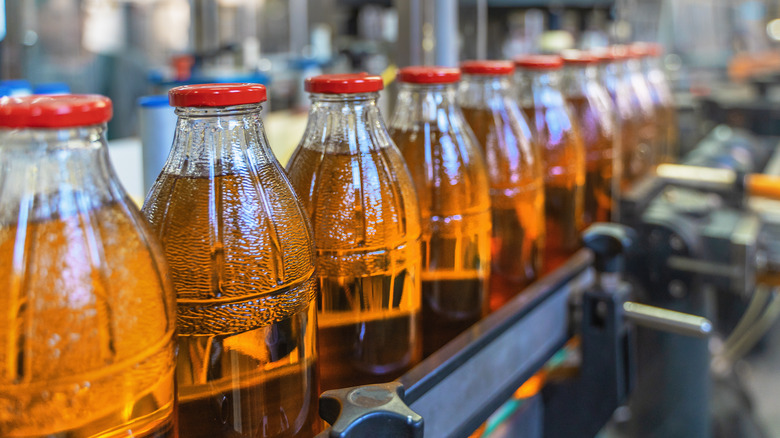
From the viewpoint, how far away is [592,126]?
93 centimetres

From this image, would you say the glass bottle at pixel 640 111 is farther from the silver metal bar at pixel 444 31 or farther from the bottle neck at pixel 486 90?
the bottle neck at pixel 486 90

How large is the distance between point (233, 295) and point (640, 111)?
1031mm

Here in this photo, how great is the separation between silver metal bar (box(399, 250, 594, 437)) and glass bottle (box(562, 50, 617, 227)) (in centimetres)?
22

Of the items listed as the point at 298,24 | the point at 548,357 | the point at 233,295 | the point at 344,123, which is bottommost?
the point at 548,357

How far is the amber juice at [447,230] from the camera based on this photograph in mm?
592

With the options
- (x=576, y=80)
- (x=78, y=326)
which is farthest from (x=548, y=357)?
(x=78, y=326)

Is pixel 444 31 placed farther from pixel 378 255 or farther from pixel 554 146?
pixel 378 255

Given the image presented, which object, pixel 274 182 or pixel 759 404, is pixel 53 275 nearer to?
pixel 274 182

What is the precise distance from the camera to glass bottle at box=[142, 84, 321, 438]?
0.38 metres

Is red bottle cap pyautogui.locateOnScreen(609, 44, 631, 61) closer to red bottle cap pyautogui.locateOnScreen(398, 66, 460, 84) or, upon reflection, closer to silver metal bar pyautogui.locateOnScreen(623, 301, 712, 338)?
silver metal bar pyautogui.locateOnScreen(623, 301, 712, 338)

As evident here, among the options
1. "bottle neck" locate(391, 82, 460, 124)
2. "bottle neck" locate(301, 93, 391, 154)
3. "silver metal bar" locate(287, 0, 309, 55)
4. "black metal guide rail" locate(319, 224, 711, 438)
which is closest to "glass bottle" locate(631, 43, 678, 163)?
"black metal guide rail" locate(319, 224, 711, 438)

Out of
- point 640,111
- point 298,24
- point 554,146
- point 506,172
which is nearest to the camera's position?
point 506,172

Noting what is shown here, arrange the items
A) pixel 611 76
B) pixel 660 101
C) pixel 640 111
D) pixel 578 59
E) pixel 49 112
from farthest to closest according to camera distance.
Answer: pixel 660 101, pixel 640 111, pixel 611 76, pixel 578 59, pixel 49 112

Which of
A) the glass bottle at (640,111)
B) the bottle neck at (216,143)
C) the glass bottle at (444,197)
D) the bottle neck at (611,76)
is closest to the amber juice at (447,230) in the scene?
the glass bottle at (444,197)
